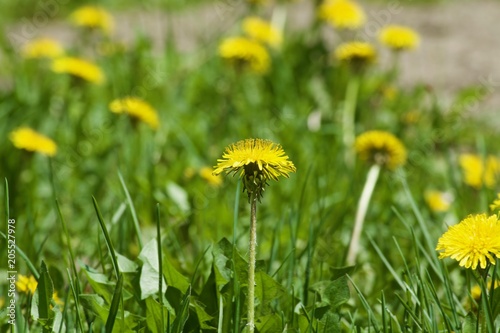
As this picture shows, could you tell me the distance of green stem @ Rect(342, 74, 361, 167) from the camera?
2976mm

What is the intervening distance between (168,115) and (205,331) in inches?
72.9

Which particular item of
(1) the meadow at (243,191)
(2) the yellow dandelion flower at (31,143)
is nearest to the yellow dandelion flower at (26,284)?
(1) the meadow at (243,191)

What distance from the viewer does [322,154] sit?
283 cm

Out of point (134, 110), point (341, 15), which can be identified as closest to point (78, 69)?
point (134, 110)

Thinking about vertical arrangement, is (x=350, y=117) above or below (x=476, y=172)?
above

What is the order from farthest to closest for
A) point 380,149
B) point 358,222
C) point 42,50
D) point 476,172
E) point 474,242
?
point 42,50
point 476,172
point 380,149
point 358,222
point 474,242

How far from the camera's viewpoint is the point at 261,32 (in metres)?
3.65

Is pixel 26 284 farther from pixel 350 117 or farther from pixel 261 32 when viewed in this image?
pixel 261 32

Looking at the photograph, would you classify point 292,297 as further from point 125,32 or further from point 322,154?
point 125,32

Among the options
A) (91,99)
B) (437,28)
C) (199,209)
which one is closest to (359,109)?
(91,99)

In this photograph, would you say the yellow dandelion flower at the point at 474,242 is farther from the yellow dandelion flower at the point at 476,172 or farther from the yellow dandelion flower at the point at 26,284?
the yellow dandelion flower at the point at 476,172

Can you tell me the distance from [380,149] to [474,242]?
117 centimetres

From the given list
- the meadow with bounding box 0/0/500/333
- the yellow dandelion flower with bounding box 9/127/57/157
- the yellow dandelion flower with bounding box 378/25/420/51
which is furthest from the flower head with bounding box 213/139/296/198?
the yellow dandelion flower with bounding box 378/25/420/51

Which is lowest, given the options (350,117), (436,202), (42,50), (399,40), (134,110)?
(436,202)
